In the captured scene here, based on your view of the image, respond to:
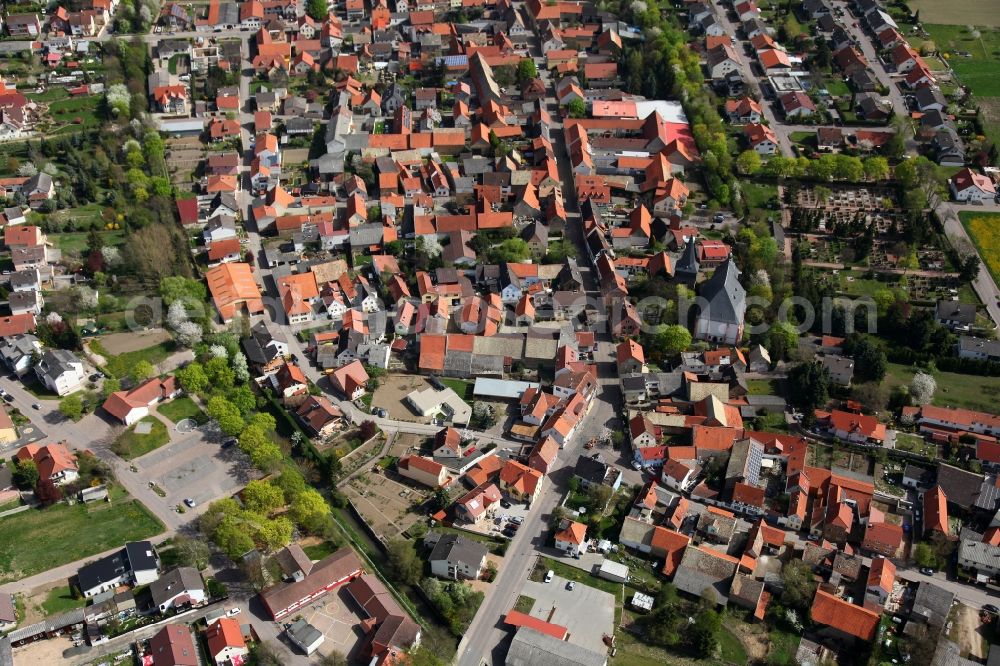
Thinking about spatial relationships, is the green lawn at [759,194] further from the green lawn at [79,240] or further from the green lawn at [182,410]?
the green lawn at [79,240]

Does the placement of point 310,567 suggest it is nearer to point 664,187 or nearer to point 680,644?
point 680,644

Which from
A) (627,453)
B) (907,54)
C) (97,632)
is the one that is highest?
(907,54)

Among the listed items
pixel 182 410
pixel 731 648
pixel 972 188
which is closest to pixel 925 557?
pixel 731 648

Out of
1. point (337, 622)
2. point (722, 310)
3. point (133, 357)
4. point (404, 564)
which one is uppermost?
point (722, 310)

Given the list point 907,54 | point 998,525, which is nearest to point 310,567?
point 998,525

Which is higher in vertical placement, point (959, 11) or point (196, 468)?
point (959, 11)

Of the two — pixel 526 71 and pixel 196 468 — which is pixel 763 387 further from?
pixel 526 71

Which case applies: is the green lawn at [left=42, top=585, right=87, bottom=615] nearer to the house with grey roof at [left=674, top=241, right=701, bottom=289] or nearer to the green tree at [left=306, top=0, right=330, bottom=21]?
the house with grey roof at [left=674, top=241, right=701, bottom=289]
